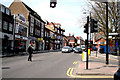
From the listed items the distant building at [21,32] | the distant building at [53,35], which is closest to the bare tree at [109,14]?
the distant building at [21,32]

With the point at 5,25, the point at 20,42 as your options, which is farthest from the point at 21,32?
the point at 5,25

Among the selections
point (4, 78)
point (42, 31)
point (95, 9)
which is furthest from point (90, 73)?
point (42, 31)

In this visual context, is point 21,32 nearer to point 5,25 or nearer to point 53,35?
point 5,25

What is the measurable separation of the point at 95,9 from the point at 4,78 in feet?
91.5

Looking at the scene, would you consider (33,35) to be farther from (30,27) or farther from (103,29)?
(103,29)

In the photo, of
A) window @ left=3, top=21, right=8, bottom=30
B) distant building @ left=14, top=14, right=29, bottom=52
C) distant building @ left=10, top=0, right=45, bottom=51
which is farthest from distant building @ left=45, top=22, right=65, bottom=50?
window @ left=3, top=21, right=8, bottom=30

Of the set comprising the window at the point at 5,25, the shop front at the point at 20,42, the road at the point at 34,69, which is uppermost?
the window at the point at 5,25

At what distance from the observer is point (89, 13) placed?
1245 inches

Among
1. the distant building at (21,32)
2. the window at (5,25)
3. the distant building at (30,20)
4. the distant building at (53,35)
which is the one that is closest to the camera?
the window at (5,25)

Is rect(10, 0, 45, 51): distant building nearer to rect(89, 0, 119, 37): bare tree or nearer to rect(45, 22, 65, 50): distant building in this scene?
rect(45, 22, 65, 50): distant building

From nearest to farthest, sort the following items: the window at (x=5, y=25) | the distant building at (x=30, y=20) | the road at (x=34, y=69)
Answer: the road at (x=34, y=69)
the window at (x=5, y=25)
the distant building at (x=30, y=20)

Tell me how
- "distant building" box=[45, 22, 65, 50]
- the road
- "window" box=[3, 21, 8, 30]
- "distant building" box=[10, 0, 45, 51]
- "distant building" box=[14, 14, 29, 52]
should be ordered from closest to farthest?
the road, "window" box=[3, 21, 8, 30], "distant building" box=[14, 14, 29, 52], "distant building" box=[10, 0, 45, 51], "distant building" box=[45, 22, 65, 50]

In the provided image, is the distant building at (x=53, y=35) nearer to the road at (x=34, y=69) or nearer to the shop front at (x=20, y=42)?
the shop front at (x=20, y=42)

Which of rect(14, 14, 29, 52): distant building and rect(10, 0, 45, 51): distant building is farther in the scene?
rect(10, 0, 45, 51): distant building
